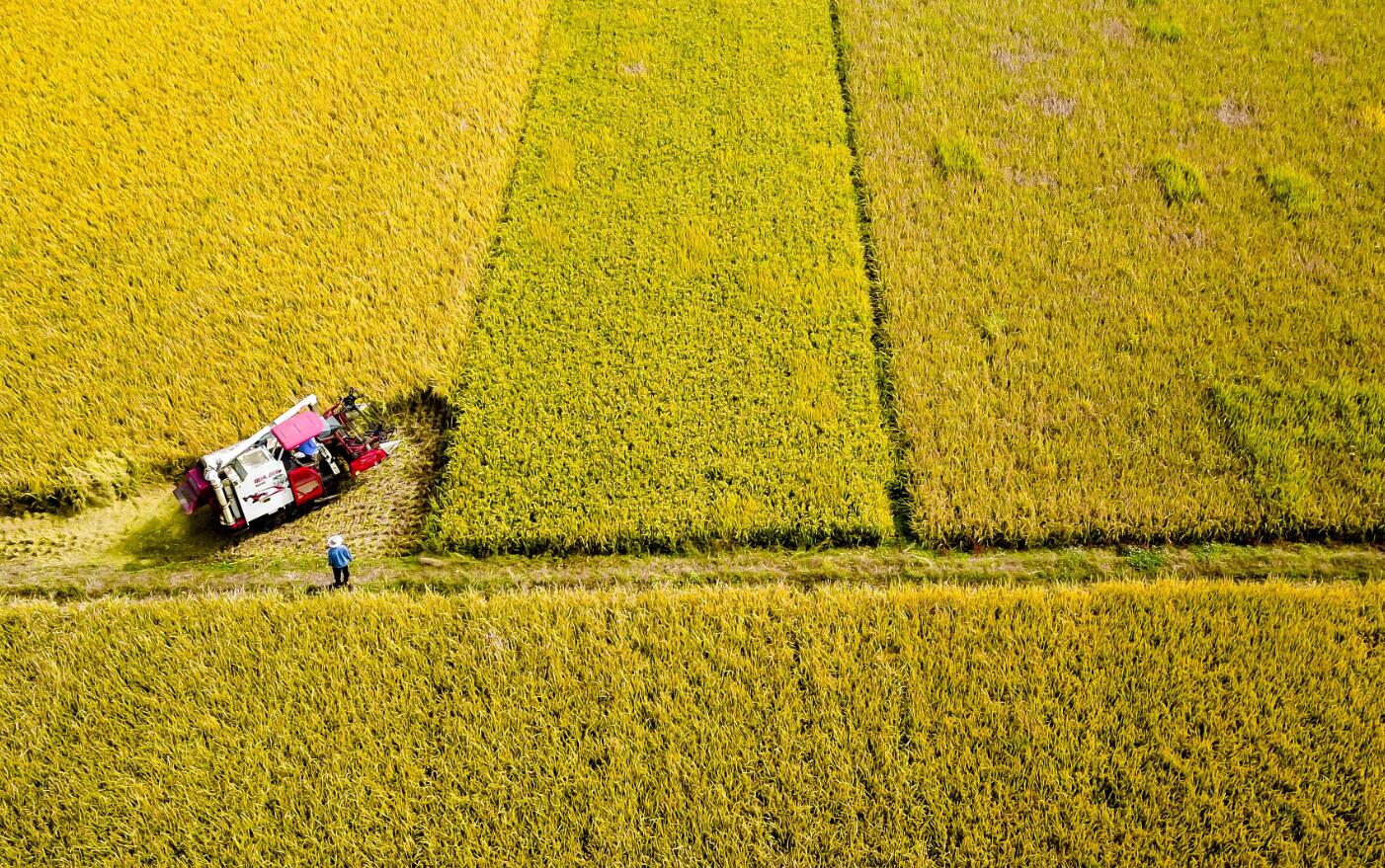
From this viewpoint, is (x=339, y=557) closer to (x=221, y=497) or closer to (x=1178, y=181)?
(x=221, y=497)

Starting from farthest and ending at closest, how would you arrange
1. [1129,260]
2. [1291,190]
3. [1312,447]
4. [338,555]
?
[1291,190] < [1129,260] < [1312,447] < [338,555]

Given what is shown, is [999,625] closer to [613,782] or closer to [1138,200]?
[613,782]

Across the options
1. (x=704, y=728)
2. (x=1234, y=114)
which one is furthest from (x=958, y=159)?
(x=704, y=728)

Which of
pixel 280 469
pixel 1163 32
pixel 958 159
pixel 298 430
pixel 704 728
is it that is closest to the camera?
pixel 704 728

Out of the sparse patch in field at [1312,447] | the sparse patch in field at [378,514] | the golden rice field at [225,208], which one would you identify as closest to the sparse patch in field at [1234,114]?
the sparse patch in field at [1312,447]

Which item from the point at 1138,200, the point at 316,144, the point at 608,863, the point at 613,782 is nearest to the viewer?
the point at 608,863

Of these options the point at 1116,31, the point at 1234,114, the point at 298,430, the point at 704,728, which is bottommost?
the point at 704,728

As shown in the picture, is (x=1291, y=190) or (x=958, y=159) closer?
(x=1291, y=190)

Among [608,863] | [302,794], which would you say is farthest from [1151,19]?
[302,794]
